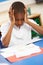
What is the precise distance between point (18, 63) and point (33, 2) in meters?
2.19

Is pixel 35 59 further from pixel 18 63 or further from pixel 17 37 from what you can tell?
pixel 17 37

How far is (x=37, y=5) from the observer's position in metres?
3.86

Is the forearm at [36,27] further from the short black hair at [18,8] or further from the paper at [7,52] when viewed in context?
the paper at [7,52]

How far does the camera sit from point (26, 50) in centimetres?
212

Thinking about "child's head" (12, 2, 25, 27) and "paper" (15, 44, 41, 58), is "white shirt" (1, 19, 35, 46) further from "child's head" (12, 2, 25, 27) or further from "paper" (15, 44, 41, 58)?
"paper" (15, 44, 41, 58)

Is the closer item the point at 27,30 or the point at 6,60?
the point at 6,60

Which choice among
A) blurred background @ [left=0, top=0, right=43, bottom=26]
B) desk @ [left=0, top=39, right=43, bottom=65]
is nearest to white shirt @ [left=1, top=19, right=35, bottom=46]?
desk @ [left=0, top=39, right=43, bottom=65]

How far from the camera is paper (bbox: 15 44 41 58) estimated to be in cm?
203

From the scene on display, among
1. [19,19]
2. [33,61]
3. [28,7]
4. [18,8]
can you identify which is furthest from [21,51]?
[28,7]

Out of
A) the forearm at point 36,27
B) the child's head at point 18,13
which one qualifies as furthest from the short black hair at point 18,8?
the forearm at point 36,27

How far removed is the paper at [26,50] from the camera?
203 centimetres

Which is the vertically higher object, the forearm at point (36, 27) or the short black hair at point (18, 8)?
the short black hair at point (18, 8)

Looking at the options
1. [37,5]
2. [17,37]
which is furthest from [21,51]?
[37,5]

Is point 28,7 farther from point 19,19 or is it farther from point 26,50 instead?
point 26,50
